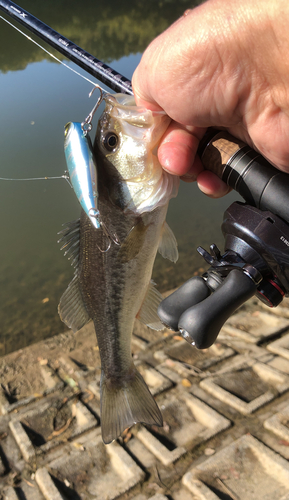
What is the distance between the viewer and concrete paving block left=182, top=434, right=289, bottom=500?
265 cm

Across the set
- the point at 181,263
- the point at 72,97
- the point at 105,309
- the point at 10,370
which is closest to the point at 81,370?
the point at 10,370

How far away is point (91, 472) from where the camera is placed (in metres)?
2.97

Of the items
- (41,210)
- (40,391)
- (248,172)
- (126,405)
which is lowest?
(41,210)

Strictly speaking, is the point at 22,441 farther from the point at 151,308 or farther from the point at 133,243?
the point at 133,243

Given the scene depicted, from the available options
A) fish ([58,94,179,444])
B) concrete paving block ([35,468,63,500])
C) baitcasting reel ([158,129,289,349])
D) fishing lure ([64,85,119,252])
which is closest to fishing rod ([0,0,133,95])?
fish ([58,94,179,444])

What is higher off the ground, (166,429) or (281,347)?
(281,347)

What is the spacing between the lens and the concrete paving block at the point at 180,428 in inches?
119

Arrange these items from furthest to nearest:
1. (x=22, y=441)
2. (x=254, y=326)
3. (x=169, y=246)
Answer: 1. (x=254, y=326)
2. (x=22, y=441)
3. (x=169, y=246)

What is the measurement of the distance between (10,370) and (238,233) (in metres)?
3.68

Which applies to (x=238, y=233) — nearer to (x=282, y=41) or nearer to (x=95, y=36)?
(x=282, y=41)

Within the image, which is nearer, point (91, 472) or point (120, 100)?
point (120, 100)

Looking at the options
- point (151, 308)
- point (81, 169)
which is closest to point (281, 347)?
point (151, 308)

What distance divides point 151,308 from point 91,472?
1663 millimetres

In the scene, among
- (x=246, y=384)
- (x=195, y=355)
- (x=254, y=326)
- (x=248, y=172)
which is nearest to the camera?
(x=248, y=172)
